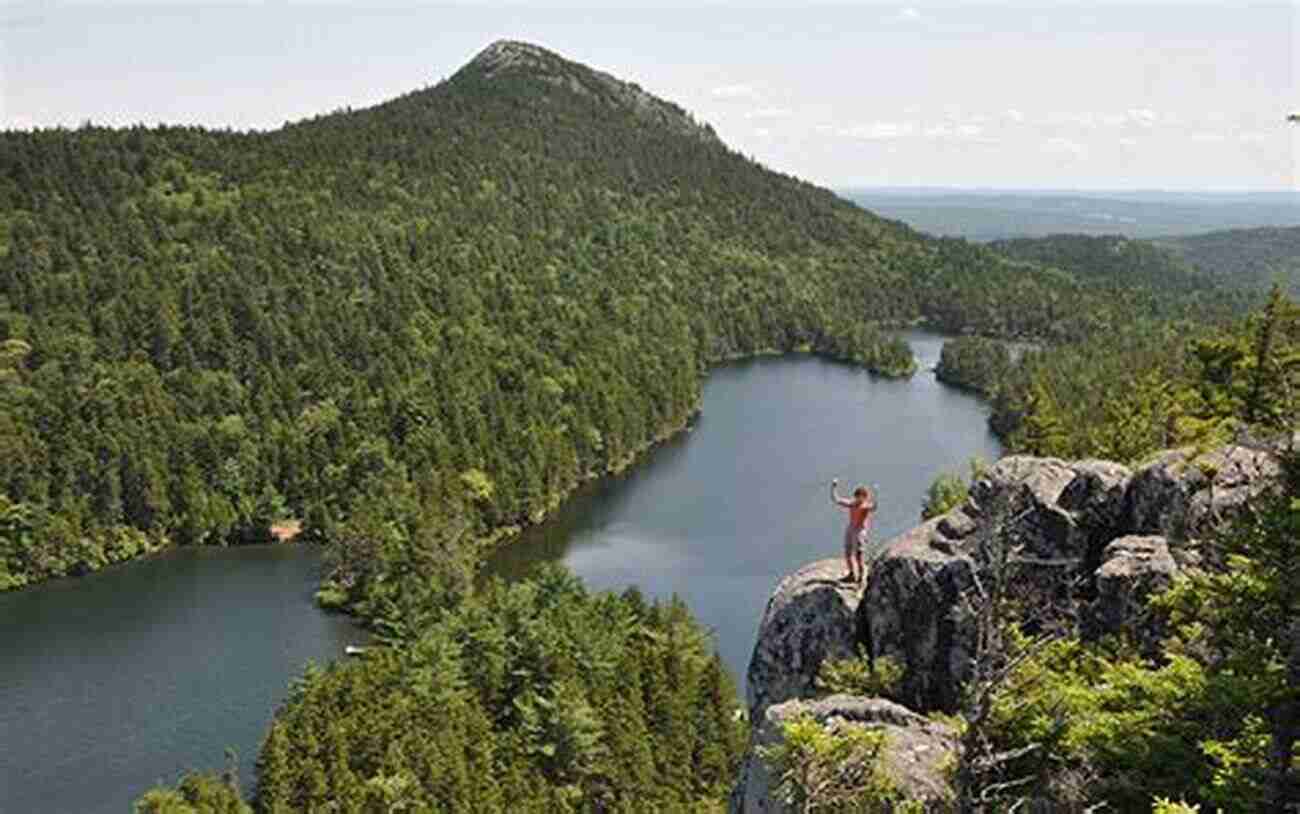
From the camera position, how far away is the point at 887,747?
17.8 meters

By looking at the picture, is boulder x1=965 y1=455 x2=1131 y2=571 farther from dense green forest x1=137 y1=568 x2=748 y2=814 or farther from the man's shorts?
dense green forest x1=137 y1=568 x2=748 y2=814

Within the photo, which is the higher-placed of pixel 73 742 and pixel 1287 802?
pixel 1287 802

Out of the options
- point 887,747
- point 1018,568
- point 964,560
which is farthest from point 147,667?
point 887,747

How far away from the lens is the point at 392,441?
387 ft

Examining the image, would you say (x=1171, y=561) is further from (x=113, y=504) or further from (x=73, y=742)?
(x=113, y=504)

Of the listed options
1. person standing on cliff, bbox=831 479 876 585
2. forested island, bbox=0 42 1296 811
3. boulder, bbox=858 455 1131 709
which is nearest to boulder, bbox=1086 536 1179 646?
boulder, bbox=858 455 1131 709

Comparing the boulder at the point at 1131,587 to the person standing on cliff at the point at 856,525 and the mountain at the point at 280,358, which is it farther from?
the mountain at the point at 280,358

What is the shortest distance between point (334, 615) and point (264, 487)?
1183 inches

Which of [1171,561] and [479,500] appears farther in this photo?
[479,500]

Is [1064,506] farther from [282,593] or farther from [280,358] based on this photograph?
[280,358]

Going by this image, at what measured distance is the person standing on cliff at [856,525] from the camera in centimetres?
2411

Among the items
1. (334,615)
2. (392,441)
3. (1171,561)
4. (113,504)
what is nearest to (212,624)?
(334,615)

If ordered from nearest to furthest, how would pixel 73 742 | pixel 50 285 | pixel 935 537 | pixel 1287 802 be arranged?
pixel 1287 802 → pixel 935 537 → pixel 73 742 → pixel 50 285

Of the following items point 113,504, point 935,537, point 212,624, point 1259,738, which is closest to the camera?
point 1259,738
